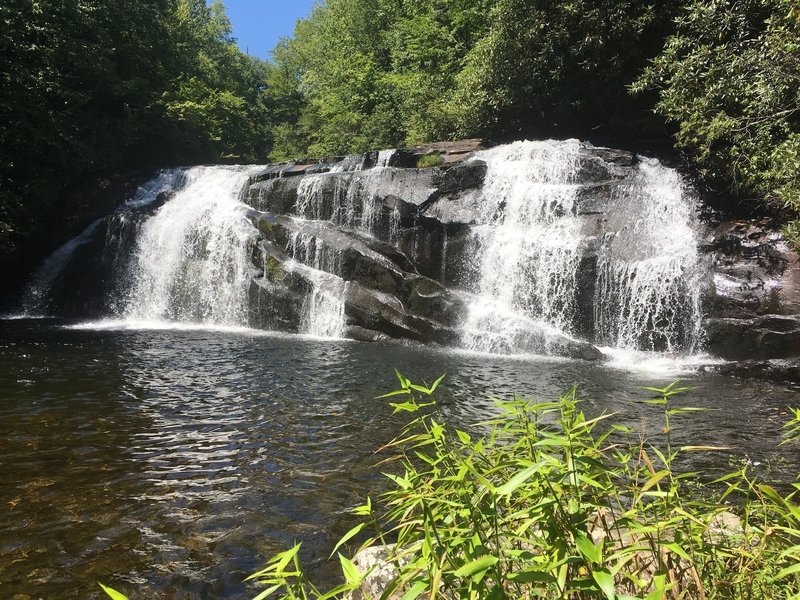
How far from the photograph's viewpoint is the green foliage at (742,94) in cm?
1129

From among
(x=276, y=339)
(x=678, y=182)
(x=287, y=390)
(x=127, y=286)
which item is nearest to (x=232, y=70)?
(x=127, y=286)

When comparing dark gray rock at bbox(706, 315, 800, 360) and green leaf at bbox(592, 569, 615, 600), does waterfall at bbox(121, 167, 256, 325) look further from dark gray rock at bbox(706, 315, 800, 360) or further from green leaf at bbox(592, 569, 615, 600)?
green leaf at bbox(592, 569, 615, 600)

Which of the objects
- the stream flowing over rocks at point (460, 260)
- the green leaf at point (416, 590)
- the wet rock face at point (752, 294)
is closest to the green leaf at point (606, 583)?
the green leaf at point (416, 590)

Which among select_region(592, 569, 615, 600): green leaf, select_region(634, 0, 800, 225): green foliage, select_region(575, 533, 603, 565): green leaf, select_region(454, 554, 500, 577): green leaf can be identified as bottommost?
select_region(454, 554, 500, 577): green leaf

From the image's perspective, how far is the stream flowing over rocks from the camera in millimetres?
12625

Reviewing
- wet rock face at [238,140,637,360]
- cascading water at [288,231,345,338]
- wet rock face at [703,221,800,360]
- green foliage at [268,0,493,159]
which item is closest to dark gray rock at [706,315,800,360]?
wet rock face at [703,221,800,360]

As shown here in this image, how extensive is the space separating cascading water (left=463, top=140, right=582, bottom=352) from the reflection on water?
1852 mm

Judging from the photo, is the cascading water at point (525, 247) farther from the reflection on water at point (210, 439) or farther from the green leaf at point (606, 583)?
the green leaf at point (606, 583)

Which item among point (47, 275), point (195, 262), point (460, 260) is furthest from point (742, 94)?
point (47, 275)

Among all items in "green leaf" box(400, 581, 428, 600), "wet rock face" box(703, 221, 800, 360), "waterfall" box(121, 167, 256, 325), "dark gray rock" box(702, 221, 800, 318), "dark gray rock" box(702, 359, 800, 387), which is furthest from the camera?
"waterfall" box(121, 167, 256, 325)

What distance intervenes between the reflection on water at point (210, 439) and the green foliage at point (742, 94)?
200 inches

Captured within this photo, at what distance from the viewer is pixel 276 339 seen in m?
14.8

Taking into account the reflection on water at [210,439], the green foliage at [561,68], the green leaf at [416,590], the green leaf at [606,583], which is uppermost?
the green foliage at [561,68]

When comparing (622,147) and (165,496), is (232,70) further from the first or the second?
(165,496)
